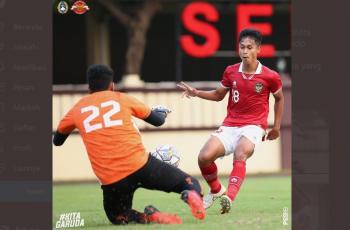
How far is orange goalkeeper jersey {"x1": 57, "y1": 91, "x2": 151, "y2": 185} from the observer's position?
7.91 metres

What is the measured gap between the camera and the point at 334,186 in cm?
884

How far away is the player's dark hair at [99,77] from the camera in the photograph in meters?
7.98

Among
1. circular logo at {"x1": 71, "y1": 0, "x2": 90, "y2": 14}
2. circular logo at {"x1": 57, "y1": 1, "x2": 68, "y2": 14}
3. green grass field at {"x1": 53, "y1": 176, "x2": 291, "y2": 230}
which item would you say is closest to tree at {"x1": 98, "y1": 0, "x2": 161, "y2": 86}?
green grass field at {"x1": 53, "y1": 176, "x2": 291, "y2": 230}

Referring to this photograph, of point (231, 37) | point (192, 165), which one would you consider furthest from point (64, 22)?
point (192, 165)

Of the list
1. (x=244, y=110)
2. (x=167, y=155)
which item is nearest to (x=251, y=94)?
(x=244, y=110)

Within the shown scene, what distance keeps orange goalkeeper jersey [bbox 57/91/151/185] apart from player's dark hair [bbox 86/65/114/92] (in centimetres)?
6

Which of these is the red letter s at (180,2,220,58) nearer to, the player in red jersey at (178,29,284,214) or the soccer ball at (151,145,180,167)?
the player in red jersey at (178,29,284,214)

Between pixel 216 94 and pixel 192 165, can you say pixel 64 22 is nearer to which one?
pixel 192 165

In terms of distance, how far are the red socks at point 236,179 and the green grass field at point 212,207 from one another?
0.19m

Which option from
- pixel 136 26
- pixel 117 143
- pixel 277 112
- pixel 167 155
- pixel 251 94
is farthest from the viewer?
pixel 136 26

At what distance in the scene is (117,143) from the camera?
794cm

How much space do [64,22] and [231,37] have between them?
3.72 meters

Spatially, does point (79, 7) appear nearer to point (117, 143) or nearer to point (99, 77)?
point (99, 77)

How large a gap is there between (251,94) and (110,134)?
172cm
